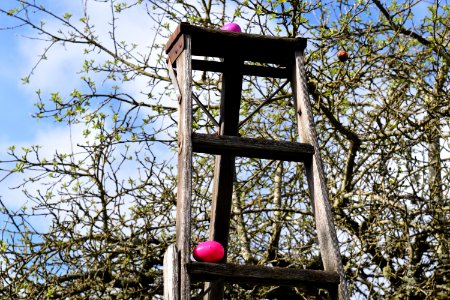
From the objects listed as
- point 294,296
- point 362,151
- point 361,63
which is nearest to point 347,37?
point 361,63

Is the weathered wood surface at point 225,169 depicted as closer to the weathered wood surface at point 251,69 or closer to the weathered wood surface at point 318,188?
the weathered wood surface at point 251,69

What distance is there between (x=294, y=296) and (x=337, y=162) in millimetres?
1178

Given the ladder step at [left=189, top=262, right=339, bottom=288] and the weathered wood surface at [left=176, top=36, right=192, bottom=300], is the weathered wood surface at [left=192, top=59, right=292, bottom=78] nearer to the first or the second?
the weathered wood surface at [left=176, top=36, right=192, bottom=300]

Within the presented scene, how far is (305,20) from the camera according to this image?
16.4 feet

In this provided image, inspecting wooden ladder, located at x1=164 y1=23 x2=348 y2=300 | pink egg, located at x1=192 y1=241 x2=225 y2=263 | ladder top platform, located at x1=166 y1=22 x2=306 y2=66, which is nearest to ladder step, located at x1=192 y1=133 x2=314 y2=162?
wooden ladder, located at x1=164 y1=23 x2=348 y2=300

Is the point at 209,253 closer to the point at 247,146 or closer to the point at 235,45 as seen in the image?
the point at 247,146

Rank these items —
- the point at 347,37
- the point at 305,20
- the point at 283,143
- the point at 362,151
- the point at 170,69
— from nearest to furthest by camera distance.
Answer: the point at 283,143
the point at 170,69
the point at 305,20
the point at 347,37
the point at 362,151

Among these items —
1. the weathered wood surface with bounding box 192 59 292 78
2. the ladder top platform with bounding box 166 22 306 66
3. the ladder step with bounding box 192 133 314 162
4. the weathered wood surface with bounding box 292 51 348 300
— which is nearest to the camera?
the weathered wood surface with bounding box 292 51 348 300

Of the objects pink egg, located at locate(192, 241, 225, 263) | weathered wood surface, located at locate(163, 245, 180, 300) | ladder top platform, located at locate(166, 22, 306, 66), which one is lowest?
weathered wood surface, located at locate(163, 245, 180, 300)

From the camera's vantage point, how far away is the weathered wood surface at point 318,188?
8.96 ft

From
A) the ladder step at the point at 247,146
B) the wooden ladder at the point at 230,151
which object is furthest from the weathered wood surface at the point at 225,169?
the ladder step at the point at 247,146

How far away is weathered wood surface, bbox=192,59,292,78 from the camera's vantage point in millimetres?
3480

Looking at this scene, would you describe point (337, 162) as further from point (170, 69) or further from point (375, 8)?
point (170, 69)

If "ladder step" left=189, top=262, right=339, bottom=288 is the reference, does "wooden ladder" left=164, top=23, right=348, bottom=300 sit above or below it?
above
